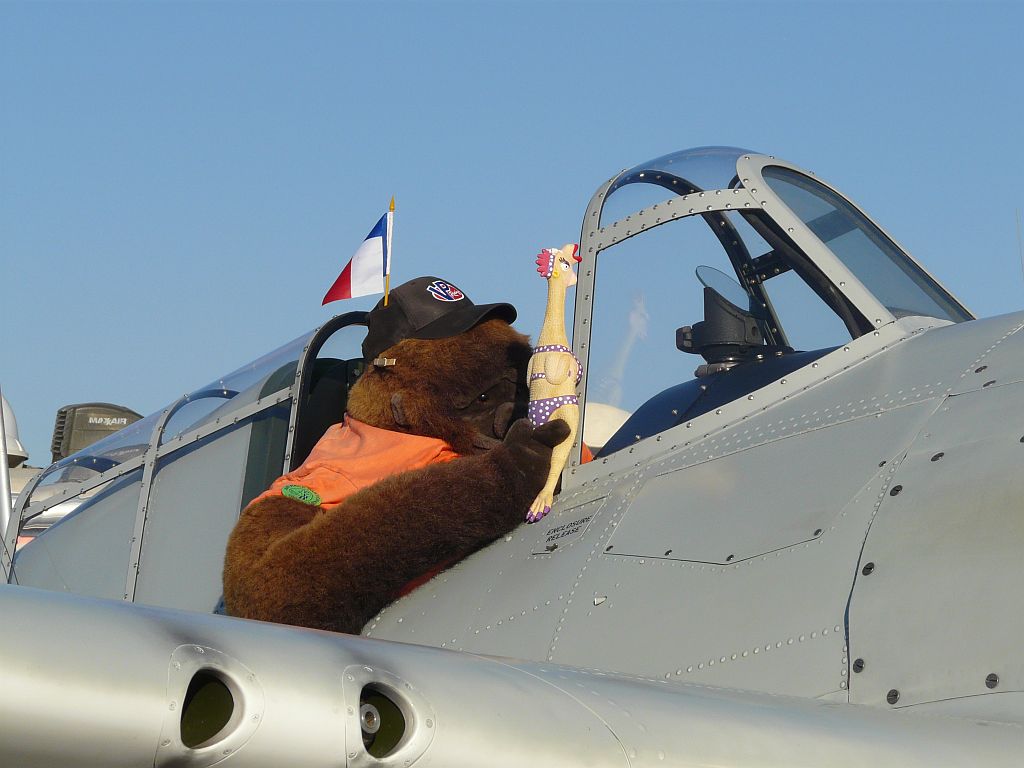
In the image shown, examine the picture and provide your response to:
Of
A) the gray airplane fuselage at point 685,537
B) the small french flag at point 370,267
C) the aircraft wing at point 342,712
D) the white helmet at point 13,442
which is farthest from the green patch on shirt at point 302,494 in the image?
the white helmet at point 13,442

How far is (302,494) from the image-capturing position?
446cm

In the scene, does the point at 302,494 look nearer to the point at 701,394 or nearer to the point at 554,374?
the point at 554,374

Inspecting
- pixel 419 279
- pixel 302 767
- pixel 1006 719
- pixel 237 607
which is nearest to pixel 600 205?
pixel 419 279

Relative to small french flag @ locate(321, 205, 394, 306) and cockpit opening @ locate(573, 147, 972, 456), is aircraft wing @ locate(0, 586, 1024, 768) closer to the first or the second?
cockpit opening @ locate(573, 147, 972, 456)

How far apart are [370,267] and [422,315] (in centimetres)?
28

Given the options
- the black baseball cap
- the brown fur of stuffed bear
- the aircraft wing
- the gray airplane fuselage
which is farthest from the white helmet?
the aircraft wing

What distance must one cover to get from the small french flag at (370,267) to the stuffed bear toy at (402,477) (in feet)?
0.59

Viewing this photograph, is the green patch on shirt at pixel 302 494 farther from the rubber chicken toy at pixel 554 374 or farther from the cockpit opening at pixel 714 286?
the cockpit opening at pixel 714 286

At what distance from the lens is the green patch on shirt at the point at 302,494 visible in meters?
4.46

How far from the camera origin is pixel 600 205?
462 centimetres

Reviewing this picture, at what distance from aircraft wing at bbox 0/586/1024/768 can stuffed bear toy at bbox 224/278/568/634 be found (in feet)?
6.35

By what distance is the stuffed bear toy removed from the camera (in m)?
4.08

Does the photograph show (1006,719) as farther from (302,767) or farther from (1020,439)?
(302,767)

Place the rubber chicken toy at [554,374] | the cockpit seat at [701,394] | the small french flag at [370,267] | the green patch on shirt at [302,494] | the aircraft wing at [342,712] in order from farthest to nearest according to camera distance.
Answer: the small french flag at [370,267] → the green patch on shirt at [302,494] → the rubber chicken toy at [554,374] → the cockpit seat at [701,394] → the aircraft wing at [342,712]
